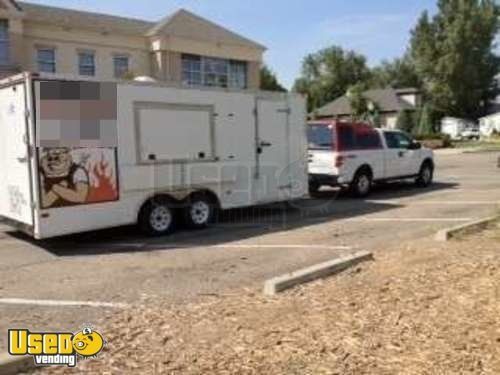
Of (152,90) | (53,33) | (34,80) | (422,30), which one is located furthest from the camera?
(422,30)

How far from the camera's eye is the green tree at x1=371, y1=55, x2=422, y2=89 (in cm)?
10138

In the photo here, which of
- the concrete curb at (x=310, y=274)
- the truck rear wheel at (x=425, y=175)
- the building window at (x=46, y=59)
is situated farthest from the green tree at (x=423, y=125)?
the concrete curb at (x=310, y=274)

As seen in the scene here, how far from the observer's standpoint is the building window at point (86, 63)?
38.2 m

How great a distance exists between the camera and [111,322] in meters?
6.32

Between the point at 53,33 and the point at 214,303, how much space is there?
33.5 meters

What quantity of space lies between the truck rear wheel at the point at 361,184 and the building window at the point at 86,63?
25162mm

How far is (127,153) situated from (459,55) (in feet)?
243

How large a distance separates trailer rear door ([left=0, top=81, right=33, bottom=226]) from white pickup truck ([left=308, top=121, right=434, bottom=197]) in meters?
8.09

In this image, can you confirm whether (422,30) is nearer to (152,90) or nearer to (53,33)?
(53,33)

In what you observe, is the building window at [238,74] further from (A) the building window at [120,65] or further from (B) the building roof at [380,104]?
(B) the building roof at [380,104]

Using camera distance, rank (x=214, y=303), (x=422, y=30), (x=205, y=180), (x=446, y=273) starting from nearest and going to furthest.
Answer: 1. (x=214, y=303)
2. (x=446, y=273)
3. (x=205, y=180)
4. (x=422, y=30)


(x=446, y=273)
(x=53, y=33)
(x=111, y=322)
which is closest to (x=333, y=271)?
(x=446, y=273)

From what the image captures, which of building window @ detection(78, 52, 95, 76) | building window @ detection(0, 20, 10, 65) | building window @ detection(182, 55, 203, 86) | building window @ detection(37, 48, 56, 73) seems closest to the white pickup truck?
building window @ detection(0, 20, 10, 65)

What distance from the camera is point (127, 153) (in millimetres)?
10906
